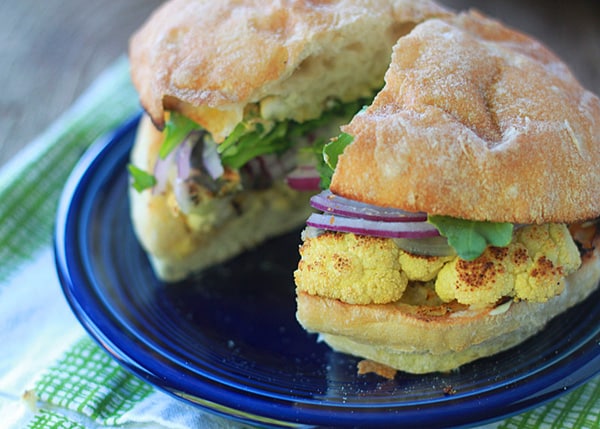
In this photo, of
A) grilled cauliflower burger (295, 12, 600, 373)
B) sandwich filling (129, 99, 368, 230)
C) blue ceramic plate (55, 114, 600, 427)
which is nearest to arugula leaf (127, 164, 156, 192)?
sandwich filling (129, 99, 368, 230)

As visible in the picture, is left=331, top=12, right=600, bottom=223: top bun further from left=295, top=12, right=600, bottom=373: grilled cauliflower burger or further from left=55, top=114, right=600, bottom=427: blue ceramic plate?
left=55, top=114, right=600, bottom=427: blue ceramic plate

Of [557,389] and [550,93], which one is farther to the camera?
[550,93]

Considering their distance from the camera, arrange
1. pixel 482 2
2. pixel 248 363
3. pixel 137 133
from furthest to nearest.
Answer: pixel 482 2, pixel 137 133, pixel 248 363

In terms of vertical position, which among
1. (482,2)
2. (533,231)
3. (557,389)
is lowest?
(482,2)

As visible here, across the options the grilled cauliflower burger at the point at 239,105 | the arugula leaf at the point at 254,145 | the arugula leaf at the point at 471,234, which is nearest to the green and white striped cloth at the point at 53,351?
the grilled cauliflower burger at the point at 239,105

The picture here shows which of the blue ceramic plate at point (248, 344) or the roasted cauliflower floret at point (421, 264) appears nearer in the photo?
the blue ceramic plate at point (248, 344)

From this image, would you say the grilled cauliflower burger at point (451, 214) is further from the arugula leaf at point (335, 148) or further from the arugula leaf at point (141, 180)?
the arugula leaf at point (141, 180)

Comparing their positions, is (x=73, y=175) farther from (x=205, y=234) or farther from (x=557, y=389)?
(x=557, y=389)

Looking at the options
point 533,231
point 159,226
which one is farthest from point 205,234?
point 533,231
